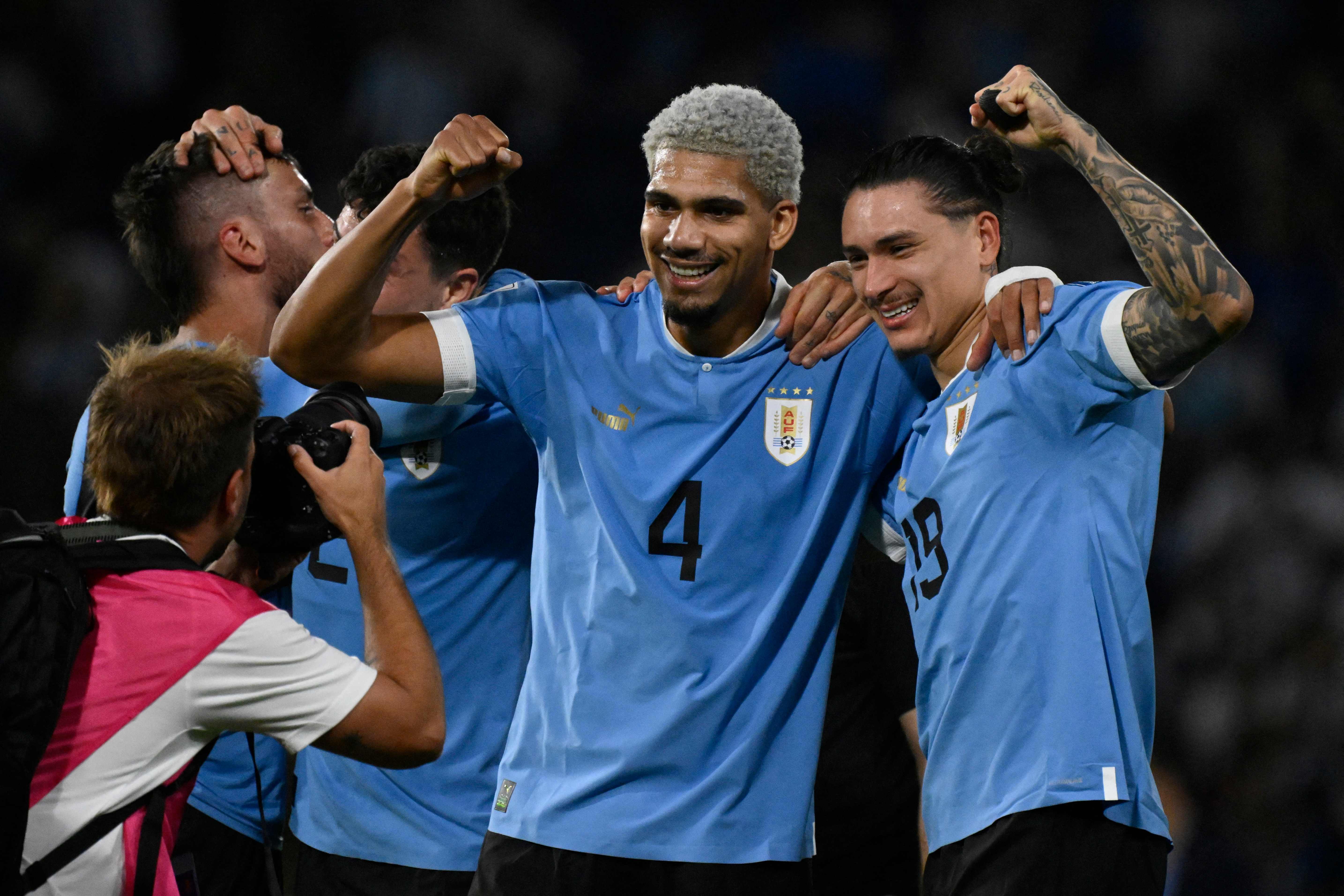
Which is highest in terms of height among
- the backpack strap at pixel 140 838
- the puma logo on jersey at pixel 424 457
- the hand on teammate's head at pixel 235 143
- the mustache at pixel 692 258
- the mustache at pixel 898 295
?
the hand on teammate's head at pixel 235 143

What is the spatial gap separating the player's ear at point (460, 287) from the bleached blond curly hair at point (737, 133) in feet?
2.66

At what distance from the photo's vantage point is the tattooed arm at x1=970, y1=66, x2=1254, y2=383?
7.30 feet

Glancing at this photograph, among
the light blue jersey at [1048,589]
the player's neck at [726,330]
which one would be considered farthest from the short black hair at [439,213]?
the light blue jersey at [1048,589]

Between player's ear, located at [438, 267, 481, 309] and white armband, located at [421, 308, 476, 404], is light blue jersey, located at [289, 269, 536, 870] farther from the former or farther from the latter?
player's ear, located at [438, 267, 481, 309]

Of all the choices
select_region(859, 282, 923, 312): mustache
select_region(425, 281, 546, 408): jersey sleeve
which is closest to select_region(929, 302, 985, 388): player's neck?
select_region(859, 282, 923, 312): mustache

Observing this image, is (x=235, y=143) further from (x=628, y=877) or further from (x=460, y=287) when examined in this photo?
(x=628, y=877)

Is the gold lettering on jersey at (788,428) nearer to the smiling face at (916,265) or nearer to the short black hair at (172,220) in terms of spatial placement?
the smiling face at (916,265)

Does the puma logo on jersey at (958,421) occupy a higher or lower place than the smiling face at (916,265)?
lower

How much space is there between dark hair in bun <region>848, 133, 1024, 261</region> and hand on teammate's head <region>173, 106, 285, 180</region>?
74.9 inches

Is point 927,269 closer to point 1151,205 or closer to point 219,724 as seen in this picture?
point 1151,205

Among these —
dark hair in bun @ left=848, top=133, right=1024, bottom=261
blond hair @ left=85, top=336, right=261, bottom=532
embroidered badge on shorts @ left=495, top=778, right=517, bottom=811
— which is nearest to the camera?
blond hair @ left=85, top=336, right=261, bottom=532

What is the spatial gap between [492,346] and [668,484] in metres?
0.49

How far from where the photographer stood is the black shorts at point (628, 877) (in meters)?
2.59

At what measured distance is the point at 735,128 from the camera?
9.32ft
